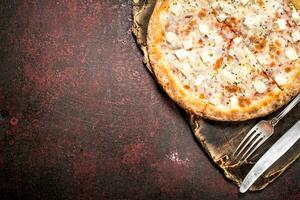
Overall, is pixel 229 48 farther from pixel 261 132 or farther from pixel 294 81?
pixel 261 132

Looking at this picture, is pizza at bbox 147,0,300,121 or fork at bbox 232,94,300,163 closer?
pizza at bbox 147,0,300,121

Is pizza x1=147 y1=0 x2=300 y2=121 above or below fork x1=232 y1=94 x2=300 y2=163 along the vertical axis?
above

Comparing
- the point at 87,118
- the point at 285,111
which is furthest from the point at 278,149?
the point at 87,118

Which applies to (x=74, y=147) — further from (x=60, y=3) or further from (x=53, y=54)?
(x=60, y=3)

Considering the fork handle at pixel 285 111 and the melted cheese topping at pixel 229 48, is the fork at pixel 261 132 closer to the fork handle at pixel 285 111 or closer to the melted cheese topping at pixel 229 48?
the fork handle at pixel 285 111

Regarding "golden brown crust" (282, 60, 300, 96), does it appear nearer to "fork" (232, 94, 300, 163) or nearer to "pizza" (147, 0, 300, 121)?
"pizza" (147, 0, 300, 121)

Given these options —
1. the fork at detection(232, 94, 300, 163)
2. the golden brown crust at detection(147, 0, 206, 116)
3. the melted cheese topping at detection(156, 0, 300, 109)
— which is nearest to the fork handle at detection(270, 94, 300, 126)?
the fork at detection(232, 94, 300, 163)
